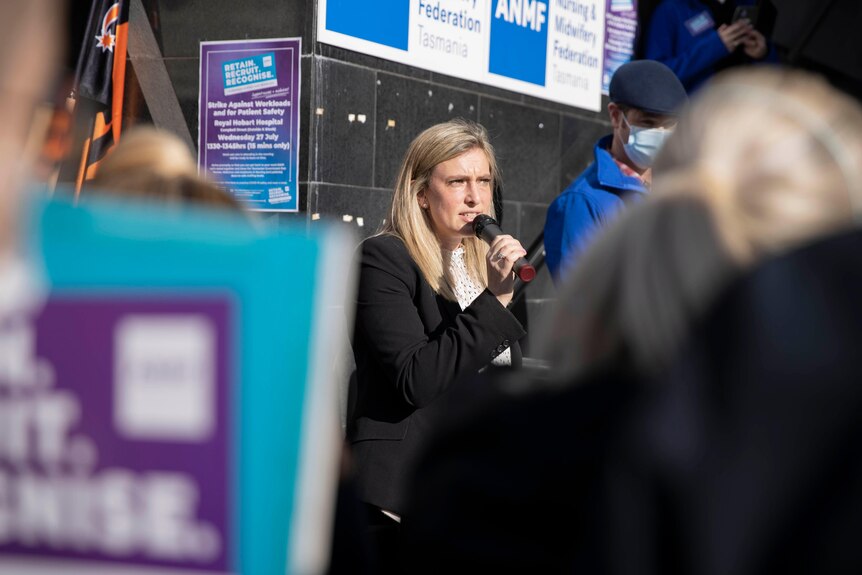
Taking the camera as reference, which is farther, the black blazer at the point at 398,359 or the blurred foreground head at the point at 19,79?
the black blazer at the point at 398,359

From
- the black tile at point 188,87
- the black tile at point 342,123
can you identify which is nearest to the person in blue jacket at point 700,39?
the black tile at point 342,123

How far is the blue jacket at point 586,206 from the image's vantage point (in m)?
4.05

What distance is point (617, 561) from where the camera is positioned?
1212 mm

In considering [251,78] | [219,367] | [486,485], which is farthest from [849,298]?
[251,78]

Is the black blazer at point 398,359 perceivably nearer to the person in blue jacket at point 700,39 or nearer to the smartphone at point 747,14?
the person in blue jacket at point 700,39

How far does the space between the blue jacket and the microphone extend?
36 centimetres

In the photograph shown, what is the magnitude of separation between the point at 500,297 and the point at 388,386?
1.44ft

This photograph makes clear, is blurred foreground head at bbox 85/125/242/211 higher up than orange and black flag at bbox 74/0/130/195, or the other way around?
orange and black flag at bbox 74/0/130/195

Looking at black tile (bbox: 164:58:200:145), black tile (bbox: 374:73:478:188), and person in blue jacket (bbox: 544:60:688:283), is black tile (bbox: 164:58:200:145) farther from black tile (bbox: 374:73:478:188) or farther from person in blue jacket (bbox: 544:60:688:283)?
person in blue jacket (bbox: 544:60:688:283)

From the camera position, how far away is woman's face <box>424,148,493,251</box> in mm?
3717

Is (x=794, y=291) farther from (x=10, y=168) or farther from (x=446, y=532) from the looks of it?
(x=10, y=168)

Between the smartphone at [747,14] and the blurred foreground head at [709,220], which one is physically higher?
the smartphone at [747,14]

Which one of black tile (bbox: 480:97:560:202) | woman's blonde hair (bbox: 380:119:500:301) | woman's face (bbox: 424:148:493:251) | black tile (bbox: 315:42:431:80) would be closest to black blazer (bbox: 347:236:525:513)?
woman's blonde hair (bbox: 380:119:500:301)

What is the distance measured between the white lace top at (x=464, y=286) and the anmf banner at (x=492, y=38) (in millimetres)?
1908
